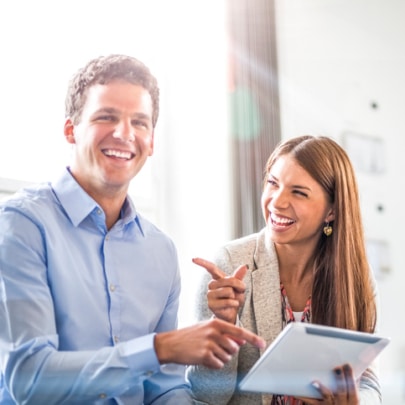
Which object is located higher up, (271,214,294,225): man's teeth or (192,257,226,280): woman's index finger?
(271,214,294,225): man's teeth

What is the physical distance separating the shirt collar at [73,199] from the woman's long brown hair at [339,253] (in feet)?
2.10

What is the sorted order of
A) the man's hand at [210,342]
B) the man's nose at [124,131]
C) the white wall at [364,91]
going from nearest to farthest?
the man's hand at [210,342] < the man's nose at [124,131] < the white wall at [364,91]

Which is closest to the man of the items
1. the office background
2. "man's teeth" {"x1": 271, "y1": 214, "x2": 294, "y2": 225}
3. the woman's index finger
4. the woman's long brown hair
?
the woman's index finger

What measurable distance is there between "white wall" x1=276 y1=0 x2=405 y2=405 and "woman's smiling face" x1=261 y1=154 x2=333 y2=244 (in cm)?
139

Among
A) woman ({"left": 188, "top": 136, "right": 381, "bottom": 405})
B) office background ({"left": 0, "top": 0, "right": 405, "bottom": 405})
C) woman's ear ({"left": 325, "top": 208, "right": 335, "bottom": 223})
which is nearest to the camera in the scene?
woman ({"left": 188, "top": 136, "right": 381, "bottom": 405})

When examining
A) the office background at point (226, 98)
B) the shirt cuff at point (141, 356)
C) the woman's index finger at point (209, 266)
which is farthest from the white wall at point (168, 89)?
the shirt cuff at point (141, 356)

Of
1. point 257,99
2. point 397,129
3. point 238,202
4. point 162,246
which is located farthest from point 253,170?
point 162,246

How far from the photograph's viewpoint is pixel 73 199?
1.47m

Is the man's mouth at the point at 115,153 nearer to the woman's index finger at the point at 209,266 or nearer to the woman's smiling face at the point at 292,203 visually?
the woman's index finger at the point at 209,266

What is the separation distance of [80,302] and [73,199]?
245mm

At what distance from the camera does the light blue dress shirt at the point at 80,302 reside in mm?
1236

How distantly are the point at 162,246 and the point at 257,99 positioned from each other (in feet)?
5.12

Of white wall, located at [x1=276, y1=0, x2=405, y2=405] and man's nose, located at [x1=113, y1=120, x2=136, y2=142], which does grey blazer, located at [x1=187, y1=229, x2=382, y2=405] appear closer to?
man's nose, located at [x1=113, y1=120, x2=136, y2=142]

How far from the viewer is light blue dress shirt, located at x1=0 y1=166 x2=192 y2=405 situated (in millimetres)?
1236
